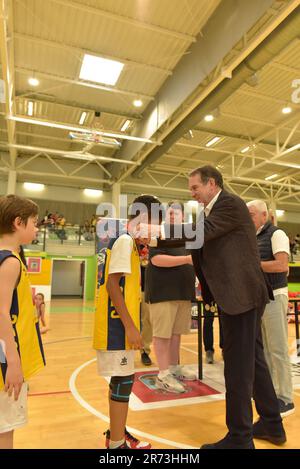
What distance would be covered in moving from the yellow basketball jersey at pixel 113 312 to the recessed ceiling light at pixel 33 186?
15067 mm

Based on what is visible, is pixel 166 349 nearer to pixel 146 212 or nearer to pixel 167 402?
pixel 167 402

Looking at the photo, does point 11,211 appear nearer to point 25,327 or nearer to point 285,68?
point 25,327

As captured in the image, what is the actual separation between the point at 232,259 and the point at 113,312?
69cm

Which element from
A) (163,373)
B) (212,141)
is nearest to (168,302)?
(163,373)

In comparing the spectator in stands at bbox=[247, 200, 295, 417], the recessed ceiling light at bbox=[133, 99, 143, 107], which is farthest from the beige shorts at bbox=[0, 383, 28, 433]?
the recessed ceiling light at bbox=[133, 99, 143, 107]

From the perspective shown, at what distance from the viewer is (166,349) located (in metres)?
2.89

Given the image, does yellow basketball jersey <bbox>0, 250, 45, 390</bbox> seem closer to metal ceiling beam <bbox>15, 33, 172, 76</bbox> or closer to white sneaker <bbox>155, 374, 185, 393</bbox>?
white sneaker <bbox>155, 374, 185, 393</bbox>

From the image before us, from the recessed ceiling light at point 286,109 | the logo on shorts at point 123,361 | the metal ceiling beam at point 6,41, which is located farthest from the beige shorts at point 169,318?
the recessed ceiling light at point 286,109

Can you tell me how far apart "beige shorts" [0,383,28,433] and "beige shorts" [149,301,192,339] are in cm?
163

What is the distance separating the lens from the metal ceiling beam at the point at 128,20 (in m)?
5.86

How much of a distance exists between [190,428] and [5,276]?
169 centimetres

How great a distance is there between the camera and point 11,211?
145cm
